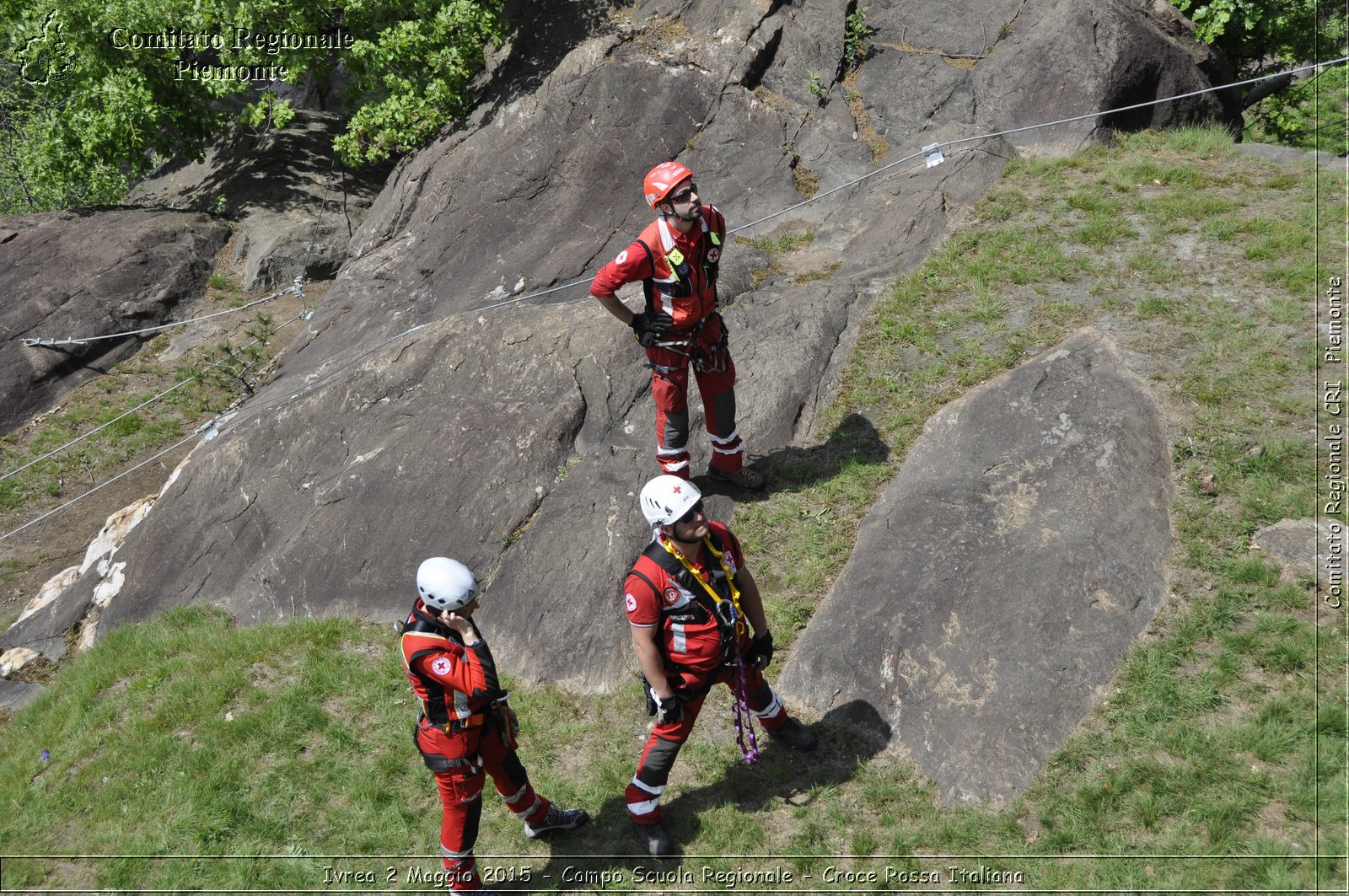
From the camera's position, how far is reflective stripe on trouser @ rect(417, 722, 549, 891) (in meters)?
5.56

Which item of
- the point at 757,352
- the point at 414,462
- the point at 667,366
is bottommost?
the point at 414,462

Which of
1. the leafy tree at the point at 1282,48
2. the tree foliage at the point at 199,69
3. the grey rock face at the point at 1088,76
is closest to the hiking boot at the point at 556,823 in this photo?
the grey rock face at the point at 1088,76

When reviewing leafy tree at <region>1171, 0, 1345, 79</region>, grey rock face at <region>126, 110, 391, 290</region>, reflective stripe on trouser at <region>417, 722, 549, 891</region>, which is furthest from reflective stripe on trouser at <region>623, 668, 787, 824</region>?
grey rock face at <region>126, 110, 391, 290</region>

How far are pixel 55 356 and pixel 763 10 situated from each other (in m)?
12.1

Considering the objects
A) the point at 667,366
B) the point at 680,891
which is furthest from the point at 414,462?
the point at 680,891

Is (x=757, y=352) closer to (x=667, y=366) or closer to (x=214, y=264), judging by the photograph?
(x=667, y=366)

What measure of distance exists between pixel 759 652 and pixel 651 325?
9.60 ft

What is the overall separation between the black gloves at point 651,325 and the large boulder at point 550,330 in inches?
61.9

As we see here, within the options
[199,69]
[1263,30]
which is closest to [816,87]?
[1263,30]

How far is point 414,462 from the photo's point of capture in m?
9.56

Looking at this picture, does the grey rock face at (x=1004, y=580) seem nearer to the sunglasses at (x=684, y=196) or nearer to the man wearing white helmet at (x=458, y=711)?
the man wearing white helmet at (x=458, y=711)

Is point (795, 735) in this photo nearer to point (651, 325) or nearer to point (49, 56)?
point (651, 325)

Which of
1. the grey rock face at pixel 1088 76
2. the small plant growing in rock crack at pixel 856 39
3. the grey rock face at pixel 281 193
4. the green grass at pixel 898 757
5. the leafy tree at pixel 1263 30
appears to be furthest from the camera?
the grey rock face at pixel 281 193

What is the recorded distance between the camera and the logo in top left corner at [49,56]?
618 inches
